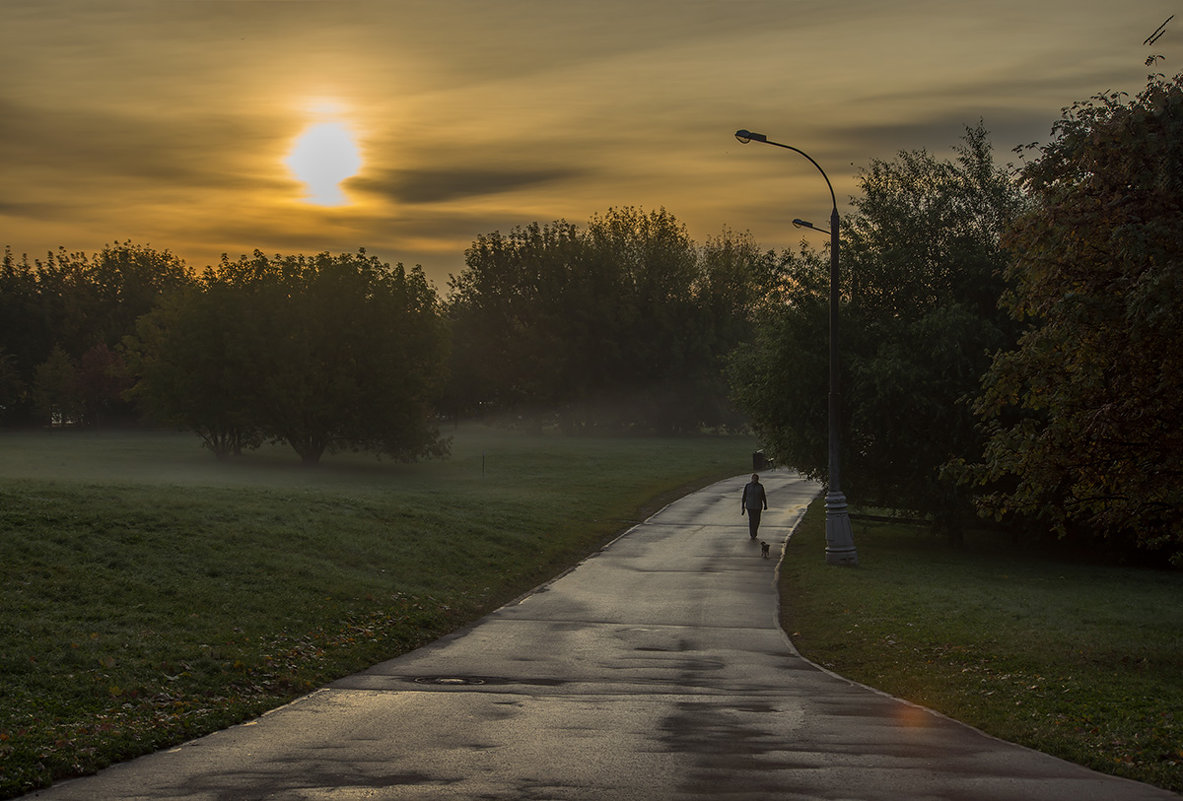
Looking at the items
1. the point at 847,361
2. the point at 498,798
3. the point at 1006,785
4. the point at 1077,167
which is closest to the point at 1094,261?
the point at 1077,167

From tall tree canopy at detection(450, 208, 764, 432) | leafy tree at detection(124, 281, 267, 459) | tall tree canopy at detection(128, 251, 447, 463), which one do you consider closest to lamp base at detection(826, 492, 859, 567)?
tall tree canopy at detection(128, 251, 447, 463)

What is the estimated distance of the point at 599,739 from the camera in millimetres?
9844

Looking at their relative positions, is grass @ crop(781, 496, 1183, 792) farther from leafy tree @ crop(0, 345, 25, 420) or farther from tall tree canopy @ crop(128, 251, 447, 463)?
leafy tree @ crop(0, 345, 25, 420)

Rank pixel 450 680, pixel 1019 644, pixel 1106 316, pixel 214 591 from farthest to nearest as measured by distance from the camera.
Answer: pixel 214 591, pixel 1019 644, pixel 1106 316, pixel 450 680

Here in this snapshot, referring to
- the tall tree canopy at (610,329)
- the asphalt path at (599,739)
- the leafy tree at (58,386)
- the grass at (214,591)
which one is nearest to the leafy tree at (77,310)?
the leafy tree at (58,386)

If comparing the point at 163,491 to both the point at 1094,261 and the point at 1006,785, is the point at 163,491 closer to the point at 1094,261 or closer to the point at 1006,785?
the point at 1094,261

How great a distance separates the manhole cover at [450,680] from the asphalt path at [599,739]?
0.02 metres

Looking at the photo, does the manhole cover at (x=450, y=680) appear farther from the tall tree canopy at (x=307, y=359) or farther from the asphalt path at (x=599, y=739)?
the tall tree canopy at (x=307, y=359)

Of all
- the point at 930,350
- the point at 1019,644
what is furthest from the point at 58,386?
the point at 1019,644

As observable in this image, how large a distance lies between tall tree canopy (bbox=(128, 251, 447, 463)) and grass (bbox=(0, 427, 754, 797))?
17.7 metres

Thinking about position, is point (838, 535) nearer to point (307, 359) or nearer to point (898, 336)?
point (898, 336)

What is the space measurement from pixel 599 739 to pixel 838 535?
18283 mm

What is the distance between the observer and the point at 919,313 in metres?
33.8

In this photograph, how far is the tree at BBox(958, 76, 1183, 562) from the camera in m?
14.6
